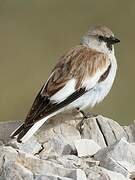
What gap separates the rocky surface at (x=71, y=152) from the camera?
7.95m

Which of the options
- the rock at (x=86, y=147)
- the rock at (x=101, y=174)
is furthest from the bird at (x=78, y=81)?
the rock at (x=101, y=174)

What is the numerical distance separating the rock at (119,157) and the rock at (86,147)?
98mm

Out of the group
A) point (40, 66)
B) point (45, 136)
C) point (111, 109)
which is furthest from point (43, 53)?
point (45, 136)

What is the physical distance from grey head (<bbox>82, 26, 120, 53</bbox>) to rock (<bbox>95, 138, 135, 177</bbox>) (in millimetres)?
2820

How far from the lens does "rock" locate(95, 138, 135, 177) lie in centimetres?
836

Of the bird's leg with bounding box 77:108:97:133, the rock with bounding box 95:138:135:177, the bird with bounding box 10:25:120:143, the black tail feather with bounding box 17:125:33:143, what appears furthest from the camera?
the bird with bounding box 10:25:120:143

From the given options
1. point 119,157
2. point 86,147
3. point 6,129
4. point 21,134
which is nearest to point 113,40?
point 6,129

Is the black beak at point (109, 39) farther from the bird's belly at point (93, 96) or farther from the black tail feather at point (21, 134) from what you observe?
the black tail feather at point (21, 134)

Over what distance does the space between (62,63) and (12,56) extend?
5277 millimetres

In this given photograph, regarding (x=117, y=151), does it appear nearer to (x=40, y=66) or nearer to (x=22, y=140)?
(x=22, y=140)

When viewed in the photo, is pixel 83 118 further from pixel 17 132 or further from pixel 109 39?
pixel 109 39

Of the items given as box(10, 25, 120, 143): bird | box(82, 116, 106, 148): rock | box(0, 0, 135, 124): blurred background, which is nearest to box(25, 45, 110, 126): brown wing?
box(10, 25, 120, 143): bird

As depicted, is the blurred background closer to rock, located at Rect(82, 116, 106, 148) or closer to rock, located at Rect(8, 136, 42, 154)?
rock, located at Rect(82, 116, 106, 148)

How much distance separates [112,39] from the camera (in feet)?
38.3
